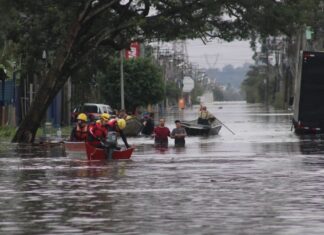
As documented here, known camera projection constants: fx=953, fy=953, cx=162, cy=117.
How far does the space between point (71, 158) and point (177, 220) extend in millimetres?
15322

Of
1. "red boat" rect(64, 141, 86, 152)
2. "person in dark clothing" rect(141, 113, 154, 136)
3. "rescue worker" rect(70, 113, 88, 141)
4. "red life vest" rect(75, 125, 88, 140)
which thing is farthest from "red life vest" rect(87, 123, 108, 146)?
"person in dark clothing" rect(141, 113, 154, 136)

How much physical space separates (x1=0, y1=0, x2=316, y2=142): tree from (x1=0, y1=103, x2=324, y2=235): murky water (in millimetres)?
8382

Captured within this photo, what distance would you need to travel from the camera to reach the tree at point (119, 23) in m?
37.5

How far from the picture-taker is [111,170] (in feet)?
75.3

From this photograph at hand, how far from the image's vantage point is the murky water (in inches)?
497

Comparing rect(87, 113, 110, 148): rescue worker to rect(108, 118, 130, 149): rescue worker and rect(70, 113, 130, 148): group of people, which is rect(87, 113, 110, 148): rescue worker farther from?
rect(108, 118, 130, 149): rescue worker

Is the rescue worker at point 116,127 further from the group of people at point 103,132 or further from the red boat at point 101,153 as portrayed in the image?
the red boat at point 101,153

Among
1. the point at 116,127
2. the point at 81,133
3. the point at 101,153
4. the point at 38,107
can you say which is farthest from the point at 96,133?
the point at 38,107

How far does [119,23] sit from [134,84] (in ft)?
120

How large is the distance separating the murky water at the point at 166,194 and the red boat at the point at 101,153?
41 cm

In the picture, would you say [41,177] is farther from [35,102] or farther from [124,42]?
[124,42]

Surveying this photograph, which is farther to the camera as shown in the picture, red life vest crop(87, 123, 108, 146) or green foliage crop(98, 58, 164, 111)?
green foliage crop(98, 58, 164, 111)

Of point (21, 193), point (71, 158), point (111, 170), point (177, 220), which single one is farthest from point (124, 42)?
point (177, 220)

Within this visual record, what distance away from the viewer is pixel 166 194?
16703 mm
